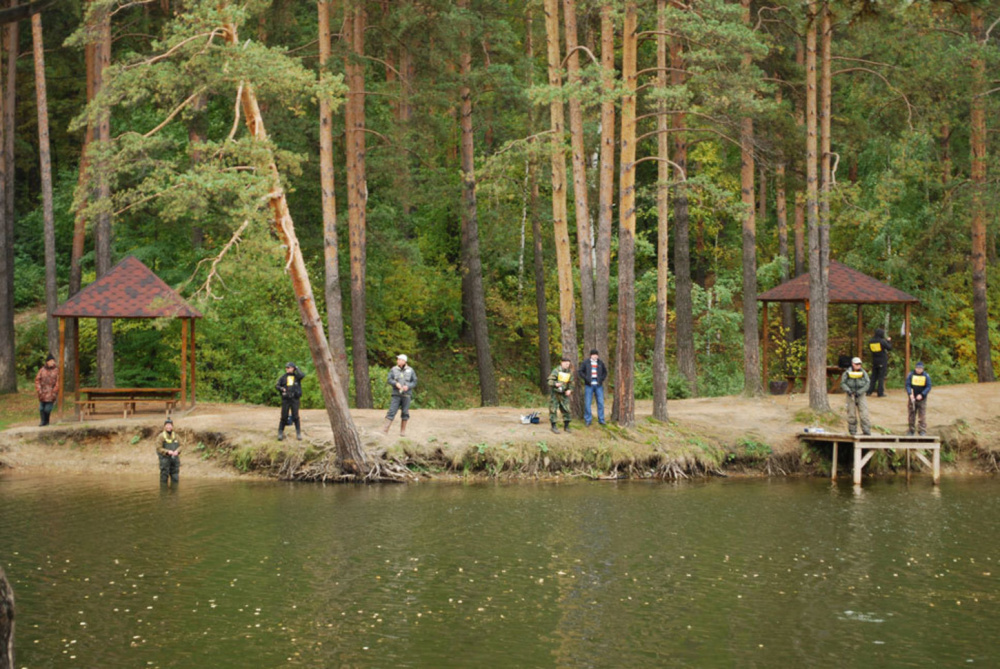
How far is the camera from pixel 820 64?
24.3 m

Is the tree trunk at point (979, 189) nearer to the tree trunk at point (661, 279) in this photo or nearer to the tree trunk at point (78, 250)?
the tree trunk at point (661, 279)

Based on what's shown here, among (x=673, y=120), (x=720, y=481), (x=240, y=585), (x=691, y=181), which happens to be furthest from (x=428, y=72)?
(x=240, y=585)

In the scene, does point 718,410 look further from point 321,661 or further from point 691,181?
point 321,661

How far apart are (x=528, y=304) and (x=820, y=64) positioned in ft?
46.5

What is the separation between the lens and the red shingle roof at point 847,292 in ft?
89.2

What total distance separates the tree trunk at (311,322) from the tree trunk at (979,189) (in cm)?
1667

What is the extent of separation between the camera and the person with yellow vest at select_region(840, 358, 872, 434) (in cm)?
2195

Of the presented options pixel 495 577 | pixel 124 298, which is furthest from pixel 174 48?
pixel 495 577

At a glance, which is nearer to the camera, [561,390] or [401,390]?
[401,390]

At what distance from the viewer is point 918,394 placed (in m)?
22.4

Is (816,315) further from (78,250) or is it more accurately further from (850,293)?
(78,250)

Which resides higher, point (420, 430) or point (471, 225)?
point (471, 225)

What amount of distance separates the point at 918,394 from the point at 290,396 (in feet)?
42.5

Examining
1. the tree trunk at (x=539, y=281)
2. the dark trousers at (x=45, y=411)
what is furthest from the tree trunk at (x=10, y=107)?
the tree trunk at (x=539, y=281)
